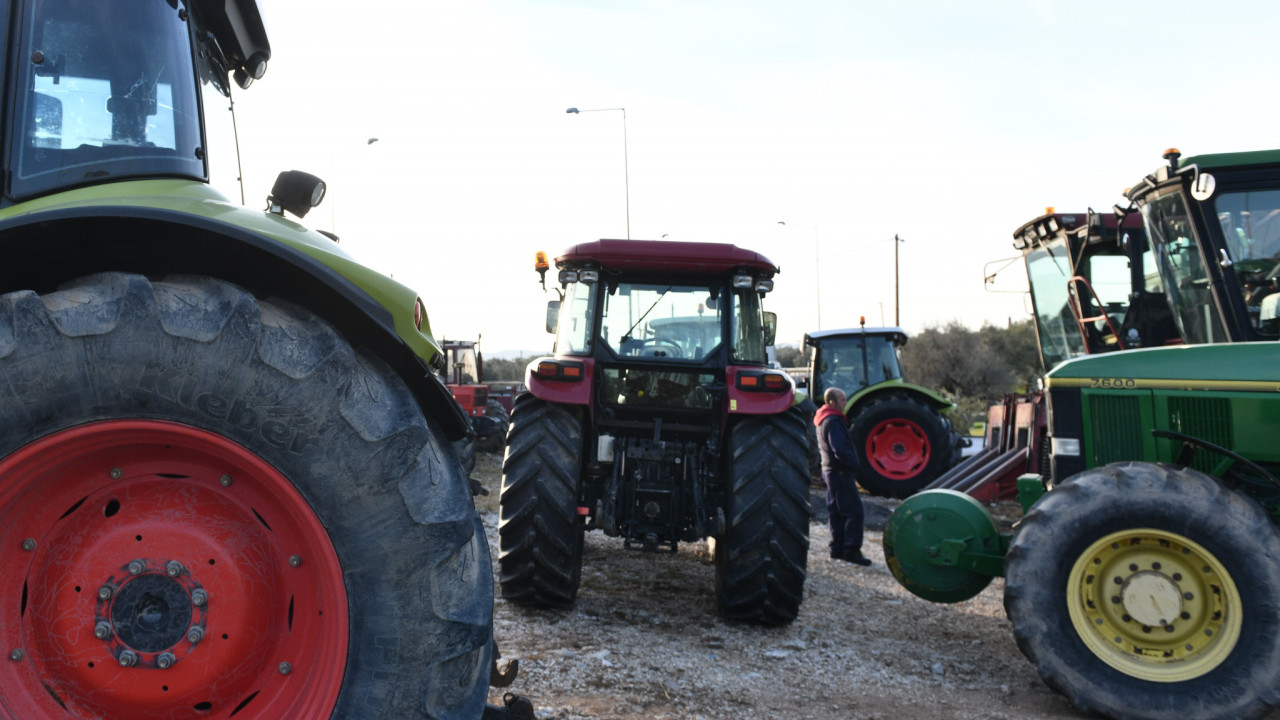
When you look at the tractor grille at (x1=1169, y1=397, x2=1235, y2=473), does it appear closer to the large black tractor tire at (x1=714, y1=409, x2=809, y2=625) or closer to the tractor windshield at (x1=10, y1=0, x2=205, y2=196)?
the large black tractor tire at (x1=714, y1=409, x2=809, y2=625)

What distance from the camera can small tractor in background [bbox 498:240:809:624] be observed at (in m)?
5.45

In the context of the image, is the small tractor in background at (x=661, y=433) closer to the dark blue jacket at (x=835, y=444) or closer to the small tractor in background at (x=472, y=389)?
the dark blue jacket at (x=835, y=444)

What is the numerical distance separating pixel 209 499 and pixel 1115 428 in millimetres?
4450

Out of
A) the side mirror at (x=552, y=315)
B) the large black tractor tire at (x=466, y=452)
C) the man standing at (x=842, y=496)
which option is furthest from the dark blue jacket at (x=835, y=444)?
the large black tractor tire at (x=466, y=452)

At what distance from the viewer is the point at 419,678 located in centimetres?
192

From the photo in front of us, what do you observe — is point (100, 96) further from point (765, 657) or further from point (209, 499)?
point (765, 657)

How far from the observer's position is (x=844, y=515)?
26.0ft

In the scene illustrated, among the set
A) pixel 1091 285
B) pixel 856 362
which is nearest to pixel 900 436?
pixel 856 362

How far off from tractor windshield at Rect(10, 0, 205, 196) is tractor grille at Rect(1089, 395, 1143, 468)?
4.40 m

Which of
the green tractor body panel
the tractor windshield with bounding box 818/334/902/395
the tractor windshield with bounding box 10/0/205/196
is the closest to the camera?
the tractor windshield with bounding box 10/0/205/196

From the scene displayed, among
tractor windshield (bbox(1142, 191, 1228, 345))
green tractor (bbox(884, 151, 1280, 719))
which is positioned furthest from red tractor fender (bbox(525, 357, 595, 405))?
tractor windshield (bbox(1142, 191, 1228, 345))

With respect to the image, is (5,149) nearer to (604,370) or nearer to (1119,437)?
(604,370)

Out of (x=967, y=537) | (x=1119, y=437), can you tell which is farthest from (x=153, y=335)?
(x=1119, y=437)

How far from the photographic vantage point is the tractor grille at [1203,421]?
4558 millimetres
